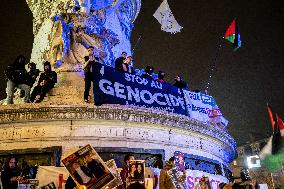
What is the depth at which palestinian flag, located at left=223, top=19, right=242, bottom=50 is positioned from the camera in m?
20.8

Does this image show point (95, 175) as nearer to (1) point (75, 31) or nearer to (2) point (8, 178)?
(2) point (8, 178)

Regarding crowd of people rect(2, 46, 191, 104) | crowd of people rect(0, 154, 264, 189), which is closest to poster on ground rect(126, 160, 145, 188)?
crowd of people rect(0, 154, 264, 189)

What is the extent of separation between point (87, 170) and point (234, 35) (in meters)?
15.9

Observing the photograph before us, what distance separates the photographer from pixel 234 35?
20922mm

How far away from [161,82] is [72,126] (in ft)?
15.3

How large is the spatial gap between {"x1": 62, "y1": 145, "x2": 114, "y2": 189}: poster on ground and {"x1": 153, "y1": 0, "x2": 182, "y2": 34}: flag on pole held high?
15.2m

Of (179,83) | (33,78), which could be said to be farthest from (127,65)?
(33,78)

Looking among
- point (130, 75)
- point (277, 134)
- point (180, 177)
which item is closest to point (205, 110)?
point (130, 75)

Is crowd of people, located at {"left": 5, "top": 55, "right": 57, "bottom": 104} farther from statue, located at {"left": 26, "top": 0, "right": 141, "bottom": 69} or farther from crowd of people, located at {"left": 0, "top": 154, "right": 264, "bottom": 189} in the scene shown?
crowd of people, located at {"left": 0, "top": 154, "right": 264, "bottom": 189}

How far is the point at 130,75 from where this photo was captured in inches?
583

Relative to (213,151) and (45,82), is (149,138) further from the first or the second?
(45,82)

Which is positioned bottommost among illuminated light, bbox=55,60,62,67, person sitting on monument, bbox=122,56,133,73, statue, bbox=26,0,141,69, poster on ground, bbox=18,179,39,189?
poster on ground, bbox=18,179,39,189

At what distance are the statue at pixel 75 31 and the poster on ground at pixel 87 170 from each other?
1033 centimetres

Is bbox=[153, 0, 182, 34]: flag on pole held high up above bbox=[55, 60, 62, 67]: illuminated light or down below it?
above
